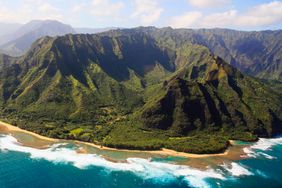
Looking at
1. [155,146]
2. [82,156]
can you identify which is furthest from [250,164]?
[82,156]

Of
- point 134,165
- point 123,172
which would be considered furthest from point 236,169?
point 123,172

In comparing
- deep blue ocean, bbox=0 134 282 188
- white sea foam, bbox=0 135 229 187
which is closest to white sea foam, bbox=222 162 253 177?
deep blue ocean, bbox=0 134 282 188

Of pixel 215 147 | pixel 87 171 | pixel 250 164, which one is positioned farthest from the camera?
pixel 215 147

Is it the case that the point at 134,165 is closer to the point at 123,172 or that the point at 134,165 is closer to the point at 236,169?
the point at 123,172

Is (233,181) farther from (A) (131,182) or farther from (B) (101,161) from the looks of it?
(B) (101,161)

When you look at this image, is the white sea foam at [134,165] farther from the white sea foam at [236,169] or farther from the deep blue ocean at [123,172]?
the white sea foam at [236,169]
